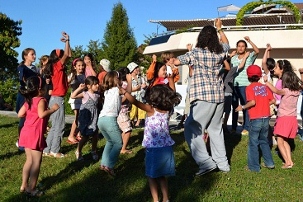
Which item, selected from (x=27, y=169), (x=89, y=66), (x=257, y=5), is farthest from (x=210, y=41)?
(x=257, y=5)

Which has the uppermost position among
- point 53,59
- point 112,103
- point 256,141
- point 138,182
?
point 53,59

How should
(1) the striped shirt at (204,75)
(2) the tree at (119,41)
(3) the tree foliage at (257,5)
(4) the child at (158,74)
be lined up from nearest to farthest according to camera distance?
1. (1) the striped shirt at (204,75)
2. (4) the child at (158,74)
3. (3) the tree foliage at (257,5)
4. (2) the tree at (119,41)

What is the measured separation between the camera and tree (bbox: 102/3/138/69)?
42.7m

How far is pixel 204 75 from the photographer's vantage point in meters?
5.84

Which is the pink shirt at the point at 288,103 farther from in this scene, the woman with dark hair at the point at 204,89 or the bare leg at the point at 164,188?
the bare leg at the point at 164,188

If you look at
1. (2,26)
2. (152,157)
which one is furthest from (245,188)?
(2,26)

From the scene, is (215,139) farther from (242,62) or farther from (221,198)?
(242,62)

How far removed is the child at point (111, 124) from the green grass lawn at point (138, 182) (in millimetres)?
206

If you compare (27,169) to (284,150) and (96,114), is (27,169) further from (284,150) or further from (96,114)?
(284,150)

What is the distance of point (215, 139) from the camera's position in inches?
240

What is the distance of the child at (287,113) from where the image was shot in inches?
262

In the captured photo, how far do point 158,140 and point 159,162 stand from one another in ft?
0.81

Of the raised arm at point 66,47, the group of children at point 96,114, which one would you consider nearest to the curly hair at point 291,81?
the group of children at point 96,114

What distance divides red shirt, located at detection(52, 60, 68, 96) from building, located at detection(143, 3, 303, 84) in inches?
640
